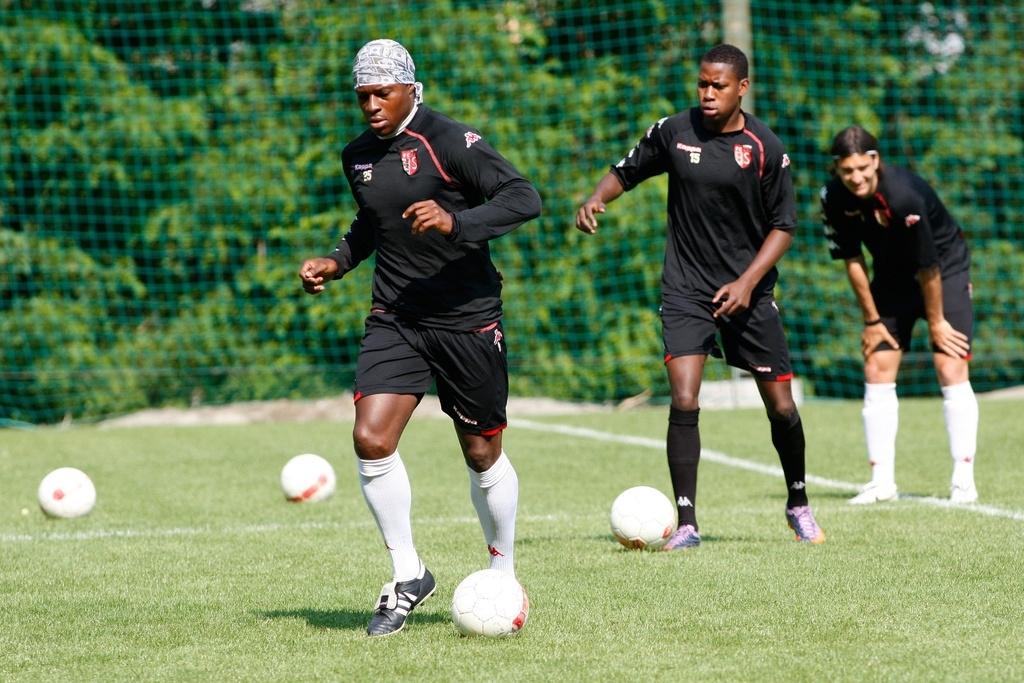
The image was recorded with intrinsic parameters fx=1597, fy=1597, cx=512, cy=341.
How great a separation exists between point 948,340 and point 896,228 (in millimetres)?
718

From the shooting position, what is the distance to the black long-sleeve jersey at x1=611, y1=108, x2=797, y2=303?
7.27 metres

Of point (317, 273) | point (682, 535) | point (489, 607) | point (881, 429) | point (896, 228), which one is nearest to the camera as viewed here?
point (489, 607)

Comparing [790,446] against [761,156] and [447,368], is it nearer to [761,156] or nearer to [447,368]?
[761,156]

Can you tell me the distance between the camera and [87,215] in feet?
57.3

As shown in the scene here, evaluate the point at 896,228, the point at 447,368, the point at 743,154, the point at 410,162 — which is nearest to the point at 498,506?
the point at 447,368

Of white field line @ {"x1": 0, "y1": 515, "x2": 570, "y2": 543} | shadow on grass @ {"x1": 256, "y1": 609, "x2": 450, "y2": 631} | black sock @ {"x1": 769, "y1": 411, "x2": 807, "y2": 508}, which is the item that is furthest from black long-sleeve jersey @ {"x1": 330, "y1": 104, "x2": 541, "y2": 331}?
white field line @ {"x1": 0, "y1": 515, "x2": 570, "y2": 543}

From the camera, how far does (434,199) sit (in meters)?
5.58

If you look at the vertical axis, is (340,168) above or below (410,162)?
below

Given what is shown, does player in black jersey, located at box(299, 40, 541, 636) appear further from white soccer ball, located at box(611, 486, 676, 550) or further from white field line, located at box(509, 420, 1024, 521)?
white field line, located at box(509, 420, 1024, 521)

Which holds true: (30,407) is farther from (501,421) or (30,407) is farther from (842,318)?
(501,421)

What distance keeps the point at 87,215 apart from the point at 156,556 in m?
10.9

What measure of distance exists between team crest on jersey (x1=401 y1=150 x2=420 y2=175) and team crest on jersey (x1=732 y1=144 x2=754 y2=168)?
216 cm

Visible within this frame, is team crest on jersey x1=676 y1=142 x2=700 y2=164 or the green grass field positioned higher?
team crest on jersey x1=676 y1=142 x2=700 y2=164

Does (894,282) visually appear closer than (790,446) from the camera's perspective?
No
